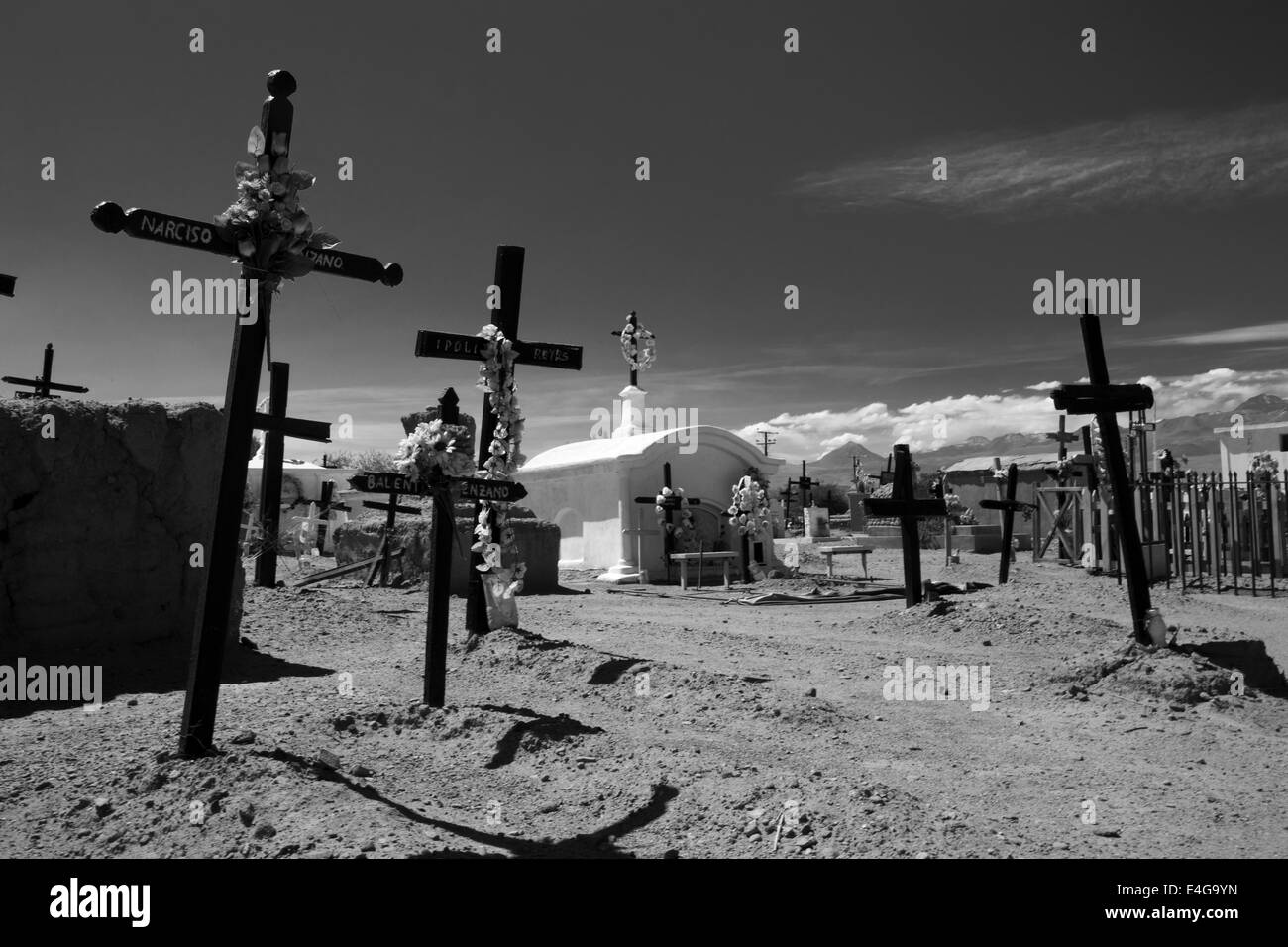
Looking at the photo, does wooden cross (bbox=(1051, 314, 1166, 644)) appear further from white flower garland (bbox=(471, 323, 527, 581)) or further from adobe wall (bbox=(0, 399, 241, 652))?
adobe wall (bbox=(0, 399, 241, 652))

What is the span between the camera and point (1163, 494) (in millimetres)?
16141

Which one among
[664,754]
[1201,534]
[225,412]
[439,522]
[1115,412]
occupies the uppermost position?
[1115,412]

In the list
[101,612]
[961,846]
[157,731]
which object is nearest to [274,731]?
[157,731]

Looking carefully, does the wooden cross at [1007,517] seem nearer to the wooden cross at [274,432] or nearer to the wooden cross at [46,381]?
the wooden cross at [274,432]

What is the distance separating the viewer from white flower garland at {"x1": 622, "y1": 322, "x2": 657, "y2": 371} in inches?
1062

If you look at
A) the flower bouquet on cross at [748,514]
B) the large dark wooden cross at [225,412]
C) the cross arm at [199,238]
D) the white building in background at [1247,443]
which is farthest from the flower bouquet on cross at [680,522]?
the white building in background at [1247,443]

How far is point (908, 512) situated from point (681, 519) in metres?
8.78

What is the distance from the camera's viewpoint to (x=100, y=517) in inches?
302

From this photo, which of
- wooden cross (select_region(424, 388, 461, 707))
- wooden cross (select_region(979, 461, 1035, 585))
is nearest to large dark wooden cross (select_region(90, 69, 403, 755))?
wooden cross (select_region(424, 388, 461, 707))

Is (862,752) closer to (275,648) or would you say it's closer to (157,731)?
(157,731)

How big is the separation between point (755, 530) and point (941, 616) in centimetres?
994

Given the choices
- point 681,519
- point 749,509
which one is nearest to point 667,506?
point 681,519

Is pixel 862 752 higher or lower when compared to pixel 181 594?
lower

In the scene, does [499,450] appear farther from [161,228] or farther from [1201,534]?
[1201,534]
